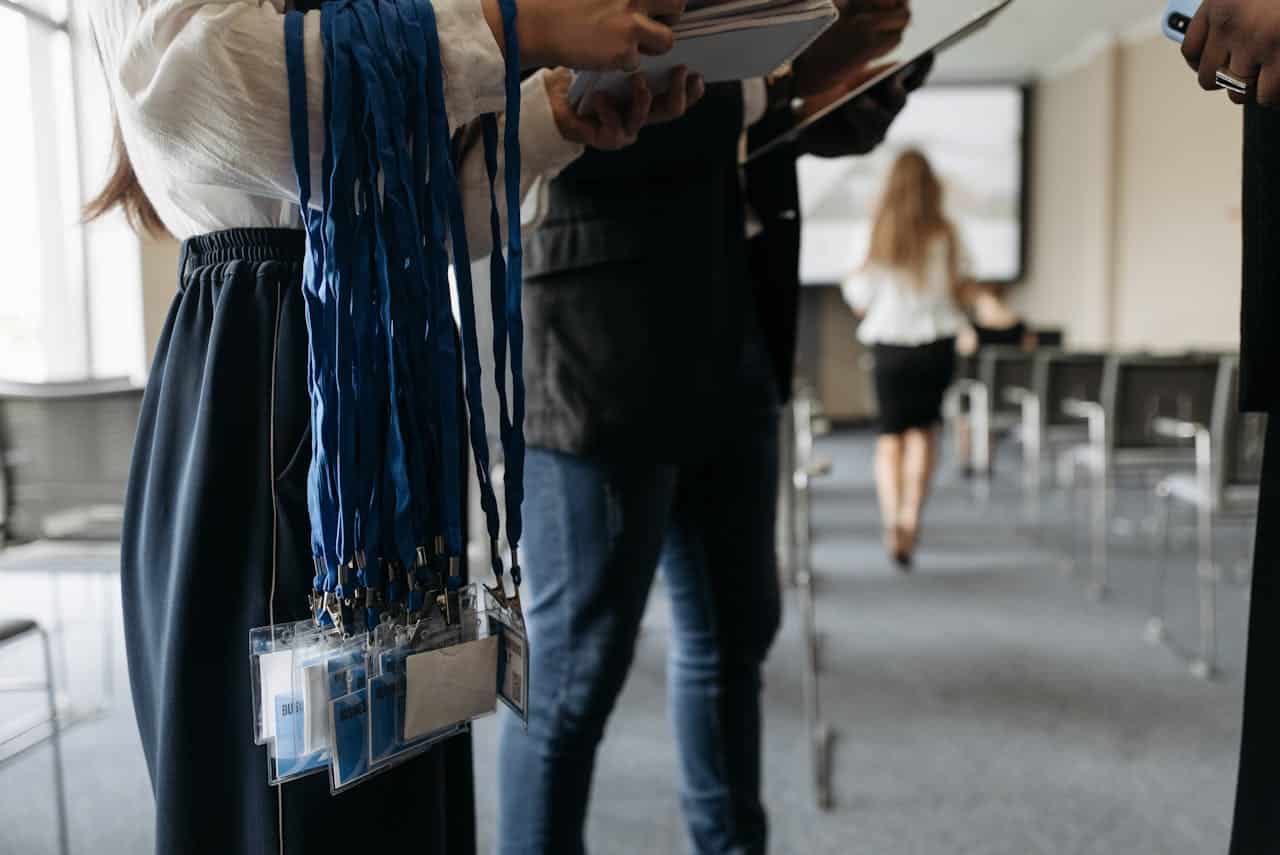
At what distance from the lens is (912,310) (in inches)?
139

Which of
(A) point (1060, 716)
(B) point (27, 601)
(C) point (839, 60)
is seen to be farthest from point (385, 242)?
(A) point (1060, 716)

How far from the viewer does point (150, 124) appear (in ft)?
1.85

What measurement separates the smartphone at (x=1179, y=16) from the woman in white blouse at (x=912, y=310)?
2.93 metres

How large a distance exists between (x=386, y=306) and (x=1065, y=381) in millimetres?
3607

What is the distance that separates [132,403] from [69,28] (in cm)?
99

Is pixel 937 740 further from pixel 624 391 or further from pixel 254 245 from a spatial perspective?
pixel 254 245

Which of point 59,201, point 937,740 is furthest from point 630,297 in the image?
point 937,740

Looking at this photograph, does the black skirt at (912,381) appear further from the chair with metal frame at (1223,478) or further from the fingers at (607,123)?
the fingers at (607,123)

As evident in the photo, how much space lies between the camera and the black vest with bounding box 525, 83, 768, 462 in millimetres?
952

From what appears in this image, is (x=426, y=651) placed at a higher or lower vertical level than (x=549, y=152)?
lower

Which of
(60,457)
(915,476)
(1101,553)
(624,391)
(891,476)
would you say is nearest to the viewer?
(624,391)

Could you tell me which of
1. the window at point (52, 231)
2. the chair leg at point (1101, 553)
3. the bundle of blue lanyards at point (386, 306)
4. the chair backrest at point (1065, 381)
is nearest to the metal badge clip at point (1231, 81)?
the bundle of blue lanyards at point (386, 306)

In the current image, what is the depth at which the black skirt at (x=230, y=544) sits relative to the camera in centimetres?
64

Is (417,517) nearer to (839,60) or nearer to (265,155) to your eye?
(265,155)
